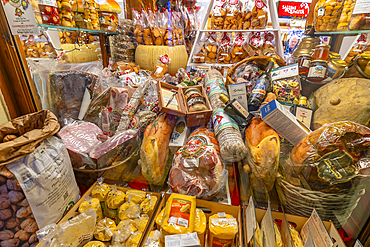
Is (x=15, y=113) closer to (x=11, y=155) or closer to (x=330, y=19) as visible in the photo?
(x=11, y=155)

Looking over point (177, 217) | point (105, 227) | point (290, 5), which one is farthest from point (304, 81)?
point (290, 5)

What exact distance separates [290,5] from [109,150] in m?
5.33

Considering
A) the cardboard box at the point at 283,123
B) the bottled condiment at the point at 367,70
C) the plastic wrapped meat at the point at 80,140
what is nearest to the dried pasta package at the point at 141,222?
the plastic wrapped meat at the point at 80,140

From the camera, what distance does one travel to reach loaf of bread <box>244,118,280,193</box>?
93 centimetres

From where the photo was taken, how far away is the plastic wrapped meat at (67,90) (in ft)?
4.42

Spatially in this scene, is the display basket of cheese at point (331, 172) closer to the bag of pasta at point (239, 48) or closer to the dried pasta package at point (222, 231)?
the dried pasta package at point (222, 231)

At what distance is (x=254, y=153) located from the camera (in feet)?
3.26

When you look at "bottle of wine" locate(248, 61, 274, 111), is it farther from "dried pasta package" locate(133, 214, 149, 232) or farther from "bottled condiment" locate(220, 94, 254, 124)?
"dried pasta package" locate(133, 214, 149, 232)

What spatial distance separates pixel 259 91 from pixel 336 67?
2.13ft

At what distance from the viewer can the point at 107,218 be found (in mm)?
1004

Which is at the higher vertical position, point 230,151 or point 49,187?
point 230,151

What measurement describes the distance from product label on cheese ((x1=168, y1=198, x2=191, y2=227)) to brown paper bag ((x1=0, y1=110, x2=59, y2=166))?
0.71 metres

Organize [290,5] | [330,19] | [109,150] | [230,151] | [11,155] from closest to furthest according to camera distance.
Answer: [11,155]
[230,151]
[109,150]
[330,19]
[290,5]

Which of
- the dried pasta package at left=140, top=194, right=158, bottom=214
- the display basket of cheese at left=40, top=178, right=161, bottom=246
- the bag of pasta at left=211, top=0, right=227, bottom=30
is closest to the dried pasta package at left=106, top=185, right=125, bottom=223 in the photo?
the display basket of cheese at left=40, top=178, right=161, bottom=246
